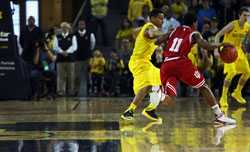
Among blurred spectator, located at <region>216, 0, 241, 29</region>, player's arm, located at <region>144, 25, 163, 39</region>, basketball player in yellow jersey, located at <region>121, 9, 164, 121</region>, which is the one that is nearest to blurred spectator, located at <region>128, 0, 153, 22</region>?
blurred spectator, located at <region>216, 0, 241, 29</region>

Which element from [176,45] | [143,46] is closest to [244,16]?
[143,46]

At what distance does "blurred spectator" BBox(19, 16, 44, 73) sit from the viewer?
37.8 ft

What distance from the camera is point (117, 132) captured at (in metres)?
5.57

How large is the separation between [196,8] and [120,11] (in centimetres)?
298

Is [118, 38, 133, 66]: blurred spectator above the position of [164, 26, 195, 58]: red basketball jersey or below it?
below

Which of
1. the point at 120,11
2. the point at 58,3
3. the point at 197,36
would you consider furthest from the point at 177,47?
the point at 58,3

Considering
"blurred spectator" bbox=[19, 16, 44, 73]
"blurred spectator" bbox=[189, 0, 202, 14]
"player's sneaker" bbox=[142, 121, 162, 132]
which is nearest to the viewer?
"player's sneaker" bbox=[142, 121, 162, 132]

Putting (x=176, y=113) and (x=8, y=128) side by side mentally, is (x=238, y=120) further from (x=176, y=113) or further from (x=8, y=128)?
(x=8, y=128)

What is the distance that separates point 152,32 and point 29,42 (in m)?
5.87

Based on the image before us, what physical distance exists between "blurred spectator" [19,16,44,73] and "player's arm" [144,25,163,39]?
5392 millimetres

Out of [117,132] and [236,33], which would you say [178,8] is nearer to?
[236,33]

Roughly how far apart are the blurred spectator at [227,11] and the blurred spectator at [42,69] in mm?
5256

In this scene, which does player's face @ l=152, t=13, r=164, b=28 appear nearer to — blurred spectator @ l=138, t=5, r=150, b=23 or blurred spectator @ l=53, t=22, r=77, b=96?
blurred spectator @ l=53, t=22, r=77, b=96

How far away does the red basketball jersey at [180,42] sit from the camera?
6.17 metres
